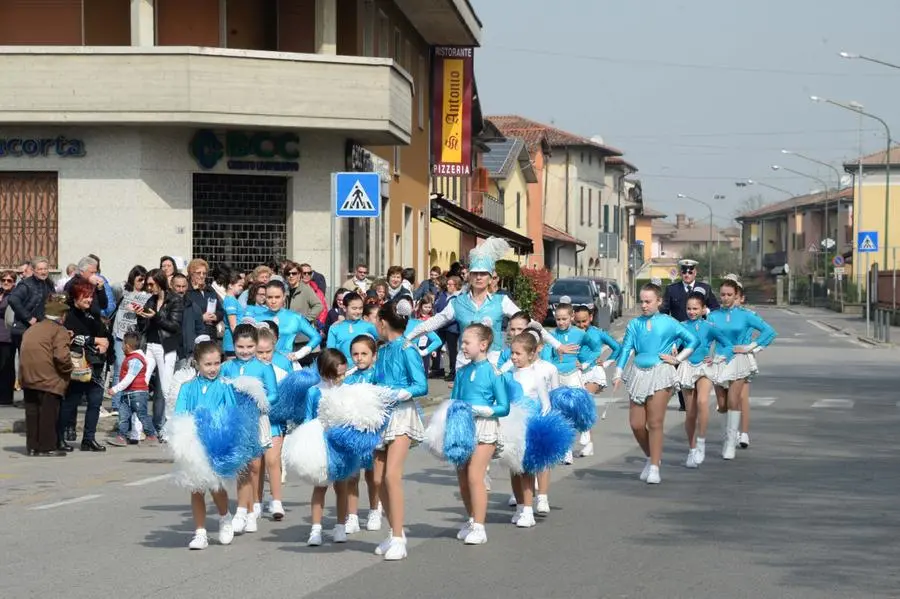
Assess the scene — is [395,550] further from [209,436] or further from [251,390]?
[251,390]

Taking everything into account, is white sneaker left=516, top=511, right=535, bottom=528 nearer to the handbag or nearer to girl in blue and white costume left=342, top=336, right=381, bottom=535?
girl in blue and white costume left=342, top=336, right=381, bottom=535

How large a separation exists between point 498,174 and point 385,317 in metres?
63.1

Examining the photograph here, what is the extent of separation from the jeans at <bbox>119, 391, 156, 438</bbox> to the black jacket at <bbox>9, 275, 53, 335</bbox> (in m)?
2.87

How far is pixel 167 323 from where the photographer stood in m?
17.0

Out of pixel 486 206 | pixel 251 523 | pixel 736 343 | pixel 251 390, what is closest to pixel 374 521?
pixel 251 523

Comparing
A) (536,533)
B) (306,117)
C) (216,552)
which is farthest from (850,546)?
(306,117)

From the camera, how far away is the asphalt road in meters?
8.73

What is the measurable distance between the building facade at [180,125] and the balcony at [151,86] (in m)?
0.02

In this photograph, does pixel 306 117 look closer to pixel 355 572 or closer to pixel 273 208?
pixel 273 208

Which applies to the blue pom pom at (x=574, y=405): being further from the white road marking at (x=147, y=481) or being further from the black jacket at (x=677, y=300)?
the black jacket at (x=677, y=300)

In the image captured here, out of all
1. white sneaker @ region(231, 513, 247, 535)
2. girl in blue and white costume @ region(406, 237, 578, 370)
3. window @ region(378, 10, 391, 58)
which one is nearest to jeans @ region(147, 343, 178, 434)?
girl in blue and white costume @ region(406, 237, 578, 370)

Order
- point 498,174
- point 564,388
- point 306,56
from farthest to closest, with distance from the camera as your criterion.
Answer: point 498,174 → point 306,56 → point 564,388

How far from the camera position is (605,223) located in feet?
376

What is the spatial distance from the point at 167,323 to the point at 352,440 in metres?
7.72
